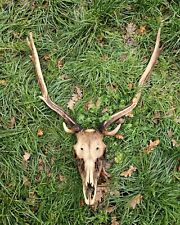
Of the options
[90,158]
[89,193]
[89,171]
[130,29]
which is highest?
[130,29]

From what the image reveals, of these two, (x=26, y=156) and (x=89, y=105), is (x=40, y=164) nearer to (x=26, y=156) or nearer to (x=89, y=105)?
(x=26, y=156)

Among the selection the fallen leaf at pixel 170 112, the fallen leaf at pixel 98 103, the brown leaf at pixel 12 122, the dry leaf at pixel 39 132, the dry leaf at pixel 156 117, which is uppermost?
the fallen leaf at pixel 98 103

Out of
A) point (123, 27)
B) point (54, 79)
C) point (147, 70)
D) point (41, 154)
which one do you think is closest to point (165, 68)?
point (147, 70)

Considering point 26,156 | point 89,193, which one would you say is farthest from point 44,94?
point 89,193

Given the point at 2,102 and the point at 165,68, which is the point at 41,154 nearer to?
the point at 2,102

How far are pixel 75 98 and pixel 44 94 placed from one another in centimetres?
32

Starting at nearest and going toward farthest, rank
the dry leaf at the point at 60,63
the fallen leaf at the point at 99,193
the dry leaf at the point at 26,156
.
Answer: the fallen leaf at the point at 99,193
the dry leaf at the point at 26,156
the dry leaf at the point at 60,63

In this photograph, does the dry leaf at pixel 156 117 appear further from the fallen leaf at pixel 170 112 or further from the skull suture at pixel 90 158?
the skull suture at pixel 90 158

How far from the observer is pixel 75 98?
213 inches

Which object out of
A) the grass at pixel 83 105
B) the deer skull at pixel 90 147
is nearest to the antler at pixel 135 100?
the deer skull at pixel 90 147

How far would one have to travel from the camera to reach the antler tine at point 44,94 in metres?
5.05

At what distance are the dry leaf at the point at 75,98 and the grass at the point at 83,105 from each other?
46mm

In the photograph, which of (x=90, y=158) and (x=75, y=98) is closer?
(x=90, y=158)

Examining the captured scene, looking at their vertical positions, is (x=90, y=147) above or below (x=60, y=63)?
below
